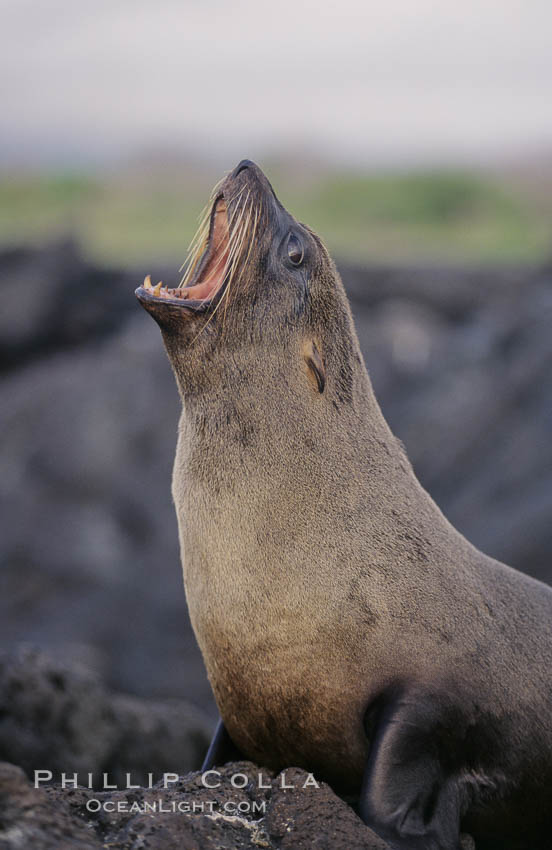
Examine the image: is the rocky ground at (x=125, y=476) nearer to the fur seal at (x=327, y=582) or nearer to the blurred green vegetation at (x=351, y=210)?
the fur seal at (x=327, y=582)

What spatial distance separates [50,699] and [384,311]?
15321 millimetres

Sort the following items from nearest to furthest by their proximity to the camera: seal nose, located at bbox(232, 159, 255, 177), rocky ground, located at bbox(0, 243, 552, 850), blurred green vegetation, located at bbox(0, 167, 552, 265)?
seal nose, located at bbox(232, 159, 255, 177) < rocky ground, located at bbox(0, 243, 552, 850) < blurred green vegetation, located at bbox(0, 167, 552, 265)

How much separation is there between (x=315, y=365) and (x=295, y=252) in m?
0.55

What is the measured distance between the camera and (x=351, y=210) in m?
53.0

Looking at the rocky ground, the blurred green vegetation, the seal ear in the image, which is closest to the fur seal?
the seal ear

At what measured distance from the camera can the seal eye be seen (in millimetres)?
4957

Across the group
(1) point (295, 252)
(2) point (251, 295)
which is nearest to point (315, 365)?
(2) point (251, 295)

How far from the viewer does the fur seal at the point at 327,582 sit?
434cm

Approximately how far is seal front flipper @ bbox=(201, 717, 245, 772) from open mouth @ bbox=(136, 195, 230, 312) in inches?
75.2

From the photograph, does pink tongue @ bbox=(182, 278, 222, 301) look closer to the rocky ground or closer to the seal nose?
the seal nose

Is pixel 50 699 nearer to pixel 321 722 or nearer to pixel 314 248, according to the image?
pixel 321 722

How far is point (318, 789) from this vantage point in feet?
13.4

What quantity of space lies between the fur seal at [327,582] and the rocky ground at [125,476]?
6.92 ft

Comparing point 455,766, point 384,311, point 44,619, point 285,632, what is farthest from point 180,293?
point 384,311
